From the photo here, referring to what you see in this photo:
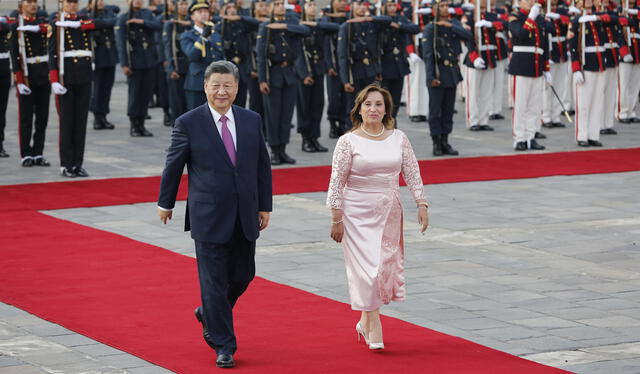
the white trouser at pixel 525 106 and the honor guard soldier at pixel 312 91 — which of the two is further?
the honor guard soldier at pixel 312 91

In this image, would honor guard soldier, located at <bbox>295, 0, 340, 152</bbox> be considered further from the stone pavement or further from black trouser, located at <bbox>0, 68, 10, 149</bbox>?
black trouser, located at <bbox>0, 68, 10, 149</bbox>

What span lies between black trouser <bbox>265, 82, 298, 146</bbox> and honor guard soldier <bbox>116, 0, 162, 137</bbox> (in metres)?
3.00

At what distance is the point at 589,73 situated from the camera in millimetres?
16156

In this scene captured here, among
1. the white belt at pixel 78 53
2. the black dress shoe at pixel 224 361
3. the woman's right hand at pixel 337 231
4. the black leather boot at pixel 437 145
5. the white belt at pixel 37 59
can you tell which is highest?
the white belt at pixel 78 53

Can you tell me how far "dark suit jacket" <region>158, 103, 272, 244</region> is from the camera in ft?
21.7

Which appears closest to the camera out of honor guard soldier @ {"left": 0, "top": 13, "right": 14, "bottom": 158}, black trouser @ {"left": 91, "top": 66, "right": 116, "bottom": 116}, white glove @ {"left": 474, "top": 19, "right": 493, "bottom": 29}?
honor guard soldier @ {"left": 0, "top": 13, "right": 14, "bottom": 158}

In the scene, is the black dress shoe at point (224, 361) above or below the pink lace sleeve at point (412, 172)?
below

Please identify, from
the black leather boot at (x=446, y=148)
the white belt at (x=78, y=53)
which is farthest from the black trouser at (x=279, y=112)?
the white belt at (x=78, y=53)

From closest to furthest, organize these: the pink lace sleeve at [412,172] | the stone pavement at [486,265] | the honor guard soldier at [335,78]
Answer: the stone pavement at [486,265] → the pink lace sleeve at [412,172] → the honor guard soldier at [335,78]

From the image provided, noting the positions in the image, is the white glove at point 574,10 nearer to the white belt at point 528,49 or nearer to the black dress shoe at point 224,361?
the white belt at point 528,49

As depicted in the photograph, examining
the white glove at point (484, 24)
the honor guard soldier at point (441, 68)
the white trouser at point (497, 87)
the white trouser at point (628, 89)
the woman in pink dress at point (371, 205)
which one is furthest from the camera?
the white trouser at point (497, 87)

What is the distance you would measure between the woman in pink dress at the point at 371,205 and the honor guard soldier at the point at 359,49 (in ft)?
27.8

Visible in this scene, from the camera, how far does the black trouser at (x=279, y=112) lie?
14445 millimetres

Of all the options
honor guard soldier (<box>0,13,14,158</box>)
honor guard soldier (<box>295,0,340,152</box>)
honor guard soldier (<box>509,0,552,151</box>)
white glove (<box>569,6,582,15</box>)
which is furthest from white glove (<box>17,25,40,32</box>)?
white glove (<box>569,6,582,15</box>)
